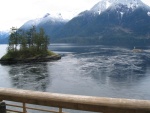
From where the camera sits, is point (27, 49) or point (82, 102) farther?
point (27, 49)

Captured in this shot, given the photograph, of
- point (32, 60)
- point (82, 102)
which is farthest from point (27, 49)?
point (82, 102)

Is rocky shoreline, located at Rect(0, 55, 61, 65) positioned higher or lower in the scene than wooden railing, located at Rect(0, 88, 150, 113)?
lower

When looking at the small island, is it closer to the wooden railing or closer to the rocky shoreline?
the rocky shoreline

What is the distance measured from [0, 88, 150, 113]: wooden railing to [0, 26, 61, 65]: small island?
144832 mm

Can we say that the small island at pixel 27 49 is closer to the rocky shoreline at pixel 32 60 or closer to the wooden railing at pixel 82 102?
the rocky shoreline at pixel 32 60

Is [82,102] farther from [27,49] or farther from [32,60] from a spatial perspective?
[27,49]

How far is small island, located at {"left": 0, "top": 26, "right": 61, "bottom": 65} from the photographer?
504 ft

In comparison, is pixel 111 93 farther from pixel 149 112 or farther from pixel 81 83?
pixel 149 112

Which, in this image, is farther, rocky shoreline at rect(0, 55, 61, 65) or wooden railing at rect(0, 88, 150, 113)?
rocky shoreline at rect(0, 55, 61, 65)

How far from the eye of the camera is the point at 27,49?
165 meters

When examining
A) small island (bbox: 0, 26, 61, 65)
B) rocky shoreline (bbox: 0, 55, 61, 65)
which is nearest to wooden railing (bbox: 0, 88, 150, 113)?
rocky shoreline (bbox: 0, 55, 61, 65)

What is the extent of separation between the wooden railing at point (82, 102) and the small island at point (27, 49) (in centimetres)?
14483

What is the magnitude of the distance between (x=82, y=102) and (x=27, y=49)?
534 feet

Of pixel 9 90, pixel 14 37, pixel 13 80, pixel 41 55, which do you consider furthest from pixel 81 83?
pixel 14 37
